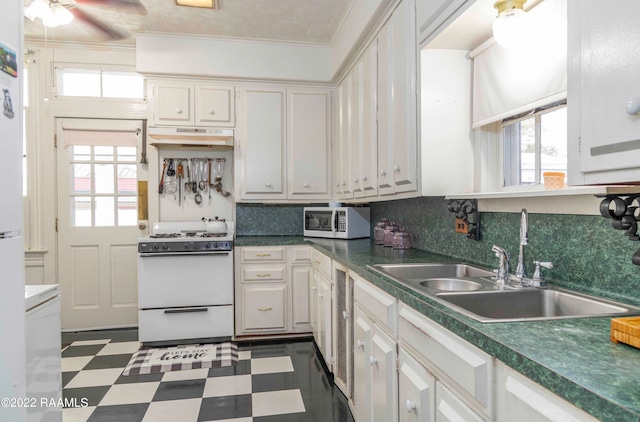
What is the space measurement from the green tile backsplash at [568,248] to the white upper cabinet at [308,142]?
1.65 metres

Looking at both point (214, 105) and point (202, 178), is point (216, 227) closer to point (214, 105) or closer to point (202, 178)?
point (202, 178)

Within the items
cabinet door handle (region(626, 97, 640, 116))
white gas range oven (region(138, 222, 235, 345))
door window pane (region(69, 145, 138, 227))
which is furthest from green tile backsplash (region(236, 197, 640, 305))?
door window pane (region(69, 145, 138, 227))

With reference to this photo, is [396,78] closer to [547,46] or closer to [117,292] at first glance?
[547,46]

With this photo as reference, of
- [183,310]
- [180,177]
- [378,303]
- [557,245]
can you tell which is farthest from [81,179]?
[557,245]

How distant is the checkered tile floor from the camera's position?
6.91ft

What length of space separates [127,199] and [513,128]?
10.8 feet

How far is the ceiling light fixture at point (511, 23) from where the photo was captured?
4.51 feet

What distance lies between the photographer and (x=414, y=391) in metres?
1.20

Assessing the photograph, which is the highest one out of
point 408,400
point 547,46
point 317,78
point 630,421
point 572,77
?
point 317,78

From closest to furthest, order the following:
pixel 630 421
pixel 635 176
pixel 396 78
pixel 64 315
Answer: pixel 630 421, pixel 635 176, pixel 396 78, pixel 64 315

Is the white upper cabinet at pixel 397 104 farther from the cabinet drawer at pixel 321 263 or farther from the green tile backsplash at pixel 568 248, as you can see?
the cabinet drawer at pixel 321 263

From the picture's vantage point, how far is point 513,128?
1.82 m

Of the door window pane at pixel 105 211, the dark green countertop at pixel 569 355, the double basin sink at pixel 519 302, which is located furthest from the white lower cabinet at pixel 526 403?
the door window pane at pixel 105 211

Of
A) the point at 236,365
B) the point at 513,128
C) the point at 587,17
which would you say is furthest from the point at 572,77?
the point at 236,365
